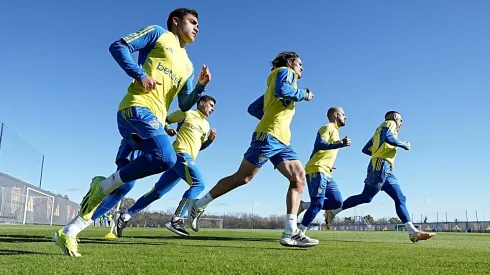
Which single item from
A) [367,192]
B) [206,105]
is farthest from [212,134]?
[367,192]

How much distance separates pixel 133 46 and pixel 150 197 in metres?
3.77

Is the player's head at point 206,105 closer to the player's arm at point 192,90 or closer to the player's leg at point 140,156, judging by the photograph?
the player's arm at point 192,90

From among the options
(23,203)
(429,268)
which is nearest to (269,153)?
(429,268)

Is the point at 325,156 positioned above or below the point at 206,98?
below

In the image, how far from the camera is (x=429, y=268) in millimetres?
3252

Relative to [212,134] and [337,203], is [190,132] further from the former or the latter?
[337,203]

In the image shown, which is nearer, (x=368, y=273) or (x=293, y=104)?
(x=368, y=273)

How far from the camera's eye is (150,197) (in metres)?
7.14

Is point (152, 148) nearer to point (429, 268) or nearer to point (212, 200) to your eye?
point (429, 268)

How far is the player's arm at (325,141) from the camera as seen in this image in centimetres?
719

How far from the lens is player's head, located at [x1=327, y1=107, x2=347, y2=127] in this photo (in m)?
8.10

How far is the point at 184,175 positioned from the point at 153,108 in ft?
11.9

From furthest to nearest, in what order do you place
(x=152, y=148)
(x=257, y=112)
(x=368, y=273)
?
(x=257, y=112) → (x=152, y=148) → (x=368, y=273)

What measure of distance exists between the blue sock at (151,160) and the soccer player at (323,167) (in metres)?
4.04
